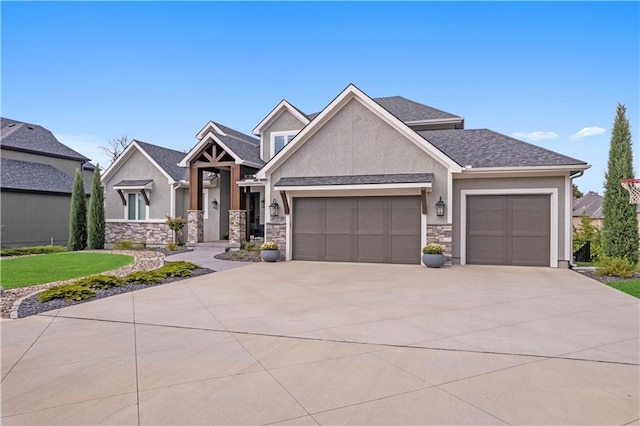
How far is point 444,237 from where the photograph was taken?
13.3m

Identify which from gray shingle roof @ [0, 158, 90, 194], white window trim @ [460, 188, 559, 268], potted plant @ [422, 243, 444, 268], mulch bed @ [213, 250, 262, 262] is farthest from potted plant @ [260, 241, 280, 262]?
gray shingle roof @ [0, 158, 90, 194]

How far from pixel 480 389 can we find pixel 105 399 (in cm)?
343

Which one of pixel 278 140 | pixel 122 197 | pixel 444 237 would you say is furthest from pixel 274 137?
pixel 444 237

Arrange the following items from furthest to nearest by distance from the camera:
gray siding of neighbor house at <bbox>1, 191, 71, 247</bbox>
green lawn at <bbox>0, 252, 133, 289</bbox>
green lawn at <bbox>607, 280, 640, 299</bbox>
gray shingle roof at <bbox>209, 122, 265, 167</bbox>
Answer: gray siding of neighbor house at <bbox>1, 191, 71, 247</bbox> < gray shingle roof at <bbox>209, 122, 265, 167</bbox> < green lawn at <bbox>0, 252, 133, 289</bbox> < green lawn at <bbox>607, 280, 640, 299</bbox>

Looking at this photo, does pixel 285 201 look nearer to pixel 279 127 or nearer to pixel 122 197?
pixel 279 127

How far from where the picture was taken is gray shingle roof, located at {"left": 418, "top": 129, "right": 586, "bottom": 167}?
513 inches

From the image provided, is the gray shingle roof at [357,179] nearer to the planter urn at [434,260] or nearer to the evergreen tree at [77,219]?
the planter urn at [434,260]

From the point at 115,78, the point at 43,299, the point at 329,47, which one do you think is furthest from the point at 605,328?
the point at 115,78

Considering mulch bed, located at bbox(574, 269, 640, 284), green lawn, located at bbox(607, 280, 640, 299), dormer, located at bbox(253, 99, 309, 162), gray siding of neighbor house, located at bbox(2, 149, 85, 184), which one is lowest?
mulch bed, located at bbox(574, 269, 640, 284)

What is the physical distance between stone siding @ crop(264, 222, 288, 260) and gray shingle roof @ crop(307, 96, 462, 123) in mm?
7489

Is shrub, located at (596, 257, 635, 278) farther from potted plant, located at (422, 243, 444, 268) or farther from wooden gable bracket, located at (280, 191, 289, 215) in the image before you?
wooden gable bracket, located at (280, 191, 289, 215)

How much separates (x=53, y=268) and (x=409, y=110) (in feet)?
57.0

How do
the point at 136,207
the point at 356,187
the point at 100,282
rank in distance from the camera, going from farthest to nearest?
the point at 136,207
the point at 356,187
the point at 100,282

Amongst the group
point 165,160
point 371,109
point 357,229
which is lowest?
→ point 357,229
